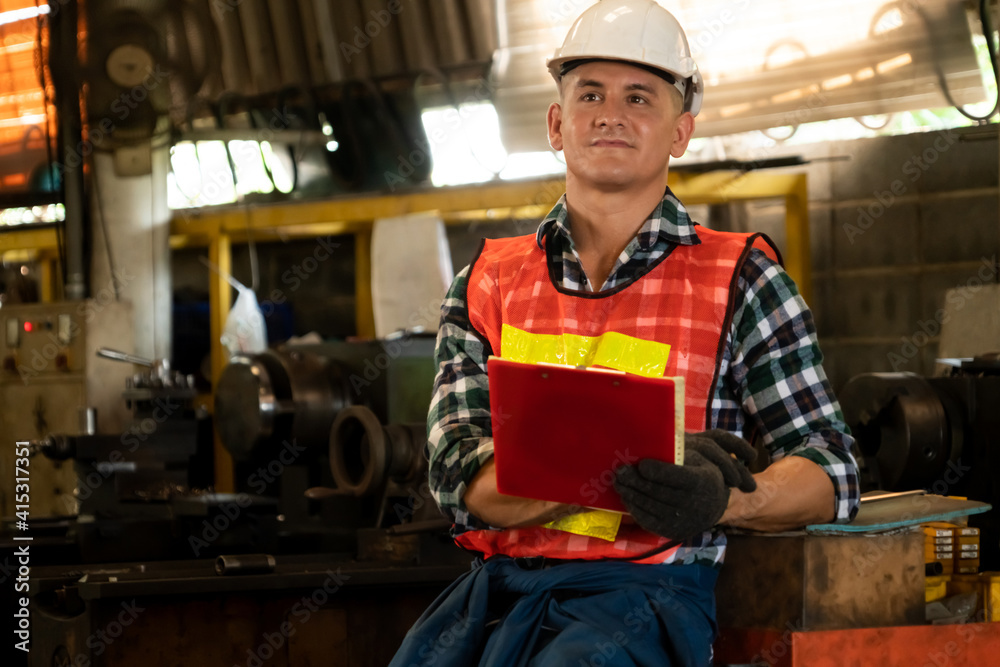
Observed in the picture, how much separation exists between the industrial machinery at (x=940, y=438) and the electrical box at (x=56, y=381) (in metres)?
3.55

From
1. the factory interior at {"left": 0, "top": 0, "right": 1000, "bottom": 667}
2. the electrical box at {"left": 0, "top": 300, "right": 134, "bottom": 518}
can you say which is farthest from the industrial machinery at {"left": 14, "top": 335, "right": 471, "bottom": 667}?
the electrical box at {"left": 0, "top": 300, "right": 134, "bottom": 518}

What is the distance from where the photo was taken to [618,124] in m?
1.59

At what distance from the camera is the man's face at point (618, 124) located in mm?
1595

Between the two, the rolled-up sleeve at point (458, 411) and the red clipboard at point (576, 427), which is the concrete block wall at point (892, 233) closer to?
the rolled-up sleeve at point (458, 411)

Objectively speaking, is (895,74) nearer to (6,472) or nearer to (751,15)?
(751,15)

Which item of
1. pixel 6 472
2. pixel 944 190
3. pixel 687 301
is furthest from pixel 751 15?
pixel 6 472

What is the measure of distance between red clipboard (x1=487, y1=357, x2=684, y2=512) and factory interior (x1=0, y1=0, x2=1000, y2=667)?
0.42 m

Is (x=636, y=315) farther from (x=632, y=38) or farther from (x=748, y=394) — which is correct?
(x=632, y=38)

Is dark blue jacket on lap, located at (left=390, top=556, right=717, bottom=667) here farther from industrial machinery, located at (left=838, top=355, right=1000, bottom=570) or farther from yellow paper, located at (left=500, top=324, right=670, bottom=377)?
industrial machinery, located at (left=838, top=355, right=1000, bottom=570)

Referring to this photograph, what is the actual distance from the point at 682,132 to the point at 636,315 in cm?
35

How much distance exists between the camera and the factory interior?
2471mm

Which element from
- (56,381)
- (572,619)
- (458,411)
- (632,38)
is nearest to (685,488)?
(572,619)

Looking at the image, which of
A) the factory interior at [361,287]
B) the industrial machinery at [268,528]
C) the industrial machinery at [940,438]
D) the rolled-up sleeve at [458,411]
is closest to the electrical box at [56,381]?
the factory interior at [361,287]

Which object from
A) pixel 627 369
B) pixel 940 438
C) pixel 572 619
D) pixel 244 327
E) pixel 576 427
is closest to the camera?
pixel 576 427
